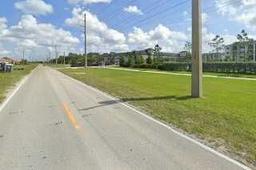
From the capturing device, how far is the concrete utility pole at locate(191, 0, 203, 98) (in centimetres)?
1889

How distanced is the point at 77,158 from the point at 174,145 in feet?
7.14

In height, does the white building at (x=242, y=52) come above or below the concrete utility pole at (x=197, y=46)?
above

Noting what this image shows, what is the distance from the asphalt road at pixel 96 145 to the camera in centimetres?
692

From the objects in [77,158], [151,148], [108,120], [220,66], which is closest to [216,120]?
[108,120]

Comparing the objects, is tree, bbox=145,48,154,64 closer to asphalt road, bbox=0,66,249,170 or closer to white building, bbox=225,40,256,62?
white building, bbox=225,40,256,62

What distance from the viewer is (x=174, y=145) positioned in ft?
27.6

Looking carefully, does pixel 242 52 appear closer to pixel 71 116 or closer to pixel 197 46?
pixel 197 46

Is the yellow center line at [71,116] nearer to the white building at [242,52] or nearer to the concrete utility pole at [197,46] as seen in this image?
the concrete utility pole at [197,46]

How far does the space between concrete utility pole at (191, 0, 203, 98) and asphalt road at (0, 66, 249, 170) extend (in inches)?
246

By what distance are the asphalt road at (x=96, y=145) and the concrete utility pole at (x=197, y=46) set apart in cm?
626

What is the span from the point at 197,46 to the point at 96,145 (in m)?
11.7

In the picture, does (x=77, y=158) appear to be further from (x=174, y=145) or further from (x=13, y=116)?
(x=13, y=116)

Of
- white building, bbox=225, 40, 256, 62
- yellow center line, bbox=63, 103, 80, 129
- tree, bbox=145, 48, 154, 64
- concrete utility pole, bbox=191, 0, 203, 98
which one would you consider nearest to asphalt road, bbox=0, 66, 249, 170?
yellow center line, bbox=63, 103, 80, 129

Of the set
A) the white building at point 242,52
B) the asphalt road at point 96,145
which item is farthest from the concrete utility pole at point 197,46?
the white building at point 242,52
